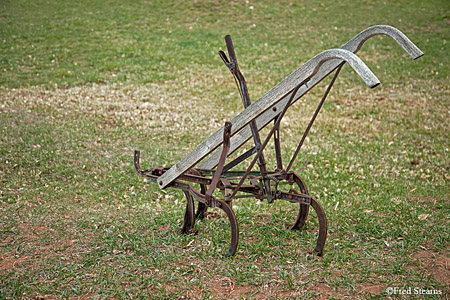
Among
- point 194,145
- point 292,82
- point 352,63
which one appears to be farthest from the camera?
point 194,145

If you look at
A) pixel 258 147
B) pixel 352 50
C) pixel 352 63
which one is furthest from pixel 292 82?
pixel 258 147

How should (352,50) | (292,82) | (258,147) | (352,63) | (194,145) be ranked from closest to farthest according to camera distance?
(352,63)
(292,82)
(352,50)
(258,147)
(194,145)

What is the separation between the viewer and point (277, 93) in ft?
12.2

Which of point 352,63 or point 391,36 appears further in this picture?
point 391,36

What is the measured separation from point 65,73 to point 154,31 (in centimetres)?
418

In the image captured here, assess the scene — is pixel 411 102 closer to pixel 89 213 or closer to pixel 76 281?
pixel 89 213

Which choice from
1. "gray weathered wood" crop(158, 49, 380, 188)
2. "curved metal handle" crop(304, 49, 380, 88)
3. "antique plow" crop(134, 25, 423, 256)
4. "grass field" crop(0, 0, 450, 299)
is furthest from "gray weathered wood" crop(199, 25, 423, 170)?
"grass field" crop(0, 0, 450, 299)

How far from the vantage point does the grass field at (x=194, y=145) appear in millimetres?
4004

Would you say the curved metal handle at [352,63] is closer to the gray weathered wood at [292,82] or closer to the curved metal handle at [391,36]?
the gray weathered wood at [292,82]

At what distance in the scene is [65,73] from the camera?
1241 centimetres

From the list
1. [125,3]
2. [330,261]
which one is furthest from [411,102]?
[125,3]

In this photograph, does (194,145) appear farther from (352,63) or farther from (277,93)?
(352,63)

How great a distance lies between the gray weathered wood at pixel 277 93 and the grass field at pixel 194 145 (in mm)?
748

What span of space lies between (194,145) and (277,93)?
15.5 feet
